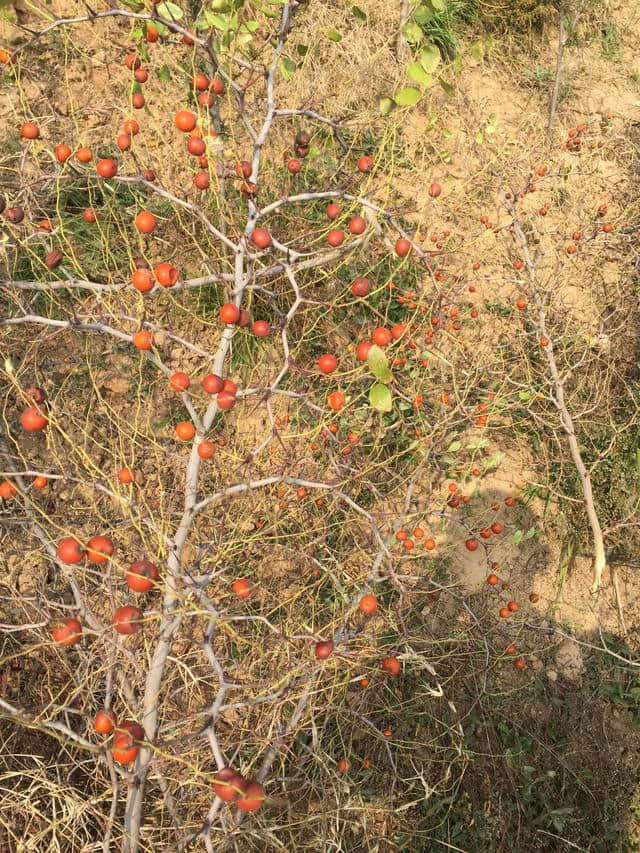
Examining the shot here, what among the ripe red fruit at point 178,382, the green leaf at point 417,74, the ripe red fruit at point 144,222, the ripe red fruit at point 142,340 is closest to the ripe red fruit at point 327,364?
the ripe red fruit at point 178,382

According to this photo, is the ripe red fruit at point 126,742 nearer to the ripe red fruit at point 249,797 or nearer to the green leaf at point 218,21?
the ripe red fruit at point 249,797

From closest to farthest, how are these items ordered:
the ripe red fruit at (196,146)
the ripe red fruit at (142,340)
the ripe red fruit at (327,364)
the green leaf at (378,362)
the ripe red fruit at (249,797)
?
the green leaf at (378,362) < the ripe red fruit at (249,797) < the ripe red fruit at (142,340) < the ripe red fruit at (196,146) < the ripe red fruit at (327,364)

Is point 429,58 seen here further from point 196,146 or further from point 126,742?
point 126,742

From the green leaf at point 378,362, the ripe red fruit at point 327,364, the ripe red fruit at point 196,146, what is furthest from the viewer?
the ripe red fruit at point 327,364

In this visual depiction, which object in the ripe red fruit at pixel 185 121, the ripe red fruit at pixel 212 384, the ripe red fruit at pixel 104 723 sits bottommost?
the ripe red fruit at pixel 104 723

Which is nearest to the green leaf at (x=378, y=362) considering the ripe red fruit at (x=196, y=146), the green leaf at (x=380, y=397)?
the green leaf at (x=380, y=397)

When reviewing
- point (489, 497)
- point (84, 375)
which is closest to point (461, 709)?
point (489, 497)

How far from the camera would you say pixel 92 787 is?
2.43m

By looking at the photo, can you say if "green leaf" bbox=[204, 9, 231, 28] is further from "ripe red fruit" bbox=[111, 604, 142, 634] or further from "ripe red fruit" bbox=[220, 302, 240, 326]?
"ripe red fruit" bbox=[111, 604, 142, 634]

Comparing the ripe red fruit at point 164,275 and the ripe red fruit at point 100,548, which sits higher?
the ripe red fruit at point 164,275

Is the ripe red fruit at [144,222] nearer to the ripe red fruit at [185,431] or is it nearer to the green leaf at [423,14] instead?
the ripe red fruit at [185,431]

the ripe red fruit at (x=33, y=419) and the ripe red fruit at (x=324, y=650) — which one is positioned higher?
the ripe red fruit at (x=33, y=419)

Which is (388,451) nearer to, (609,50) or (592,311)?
(592,311)

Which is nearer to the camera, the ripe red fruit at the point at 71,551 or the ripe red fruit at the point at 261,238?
the ripe red fruit at the point at 71,551
